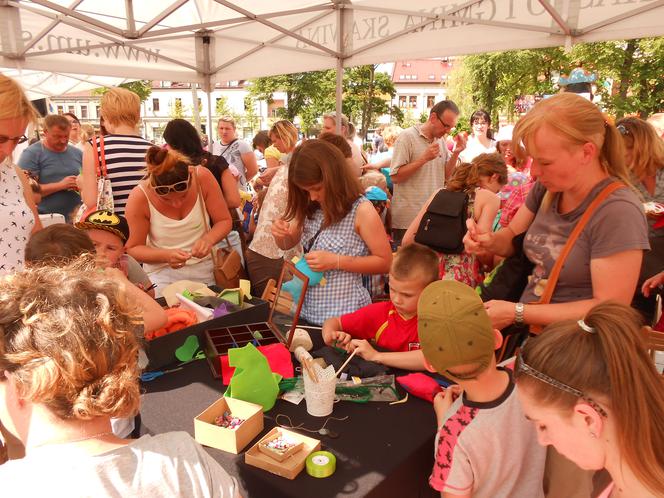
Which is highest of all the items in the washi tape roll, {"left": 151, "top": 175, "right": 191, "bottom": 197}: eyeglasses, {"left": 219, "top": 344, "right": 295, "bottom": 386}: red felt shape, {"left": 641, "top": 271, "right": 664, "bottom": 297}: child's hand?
{"left": 151, "top": 175, "right": 191, "bottom": 197}: eyeglasses

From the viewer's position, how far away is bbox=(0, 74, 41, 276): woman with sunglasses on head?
6.51 ft

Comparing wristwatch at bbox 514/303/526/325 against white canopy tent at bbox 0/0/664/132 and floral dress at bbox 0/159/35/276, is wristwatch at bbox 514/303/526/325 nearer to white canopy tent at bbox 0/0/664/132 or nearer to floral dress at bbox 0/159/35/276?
floral dress at bbox 0/159/35/276

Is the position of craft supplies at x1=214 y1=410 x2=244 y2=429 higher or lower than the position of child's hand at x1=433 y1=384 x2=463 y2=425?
lower

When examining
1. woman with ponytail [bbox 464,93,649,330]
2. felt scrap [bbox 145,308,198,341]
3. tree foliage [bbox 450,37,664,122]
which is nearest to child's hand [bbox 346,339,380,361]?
woman with ponytail [bbox 464,93,649,330]

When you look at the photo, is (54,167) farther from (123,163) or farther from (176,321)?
(176,321)

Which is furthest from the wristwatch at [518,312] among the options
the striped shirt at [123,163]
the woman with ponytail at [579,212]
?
the striped shirt at [123,163]

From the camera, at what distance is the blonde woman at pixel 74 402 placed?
2.73 ft

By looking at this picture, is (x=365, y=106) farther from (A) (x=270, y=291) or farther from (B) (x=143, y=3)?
(A) (x=270, y=291)

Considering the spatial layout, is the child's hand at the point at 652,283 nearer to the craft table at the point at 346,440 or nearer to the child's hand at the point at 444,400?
the child's hand at the point at 444,400

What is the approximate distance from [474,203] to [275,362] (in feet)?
5.43

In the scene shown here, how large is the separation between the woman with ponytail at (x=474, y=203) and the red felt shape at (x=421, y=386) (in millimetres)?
1191

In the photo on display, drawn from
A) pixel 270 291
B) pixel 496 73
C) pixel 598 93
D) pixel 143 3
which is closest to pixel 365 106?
pixel 496 73

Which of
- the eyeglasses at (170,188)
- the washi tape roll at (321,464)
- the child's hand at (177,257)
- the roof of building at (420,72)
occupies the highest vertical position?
the roof of building at (420,72)

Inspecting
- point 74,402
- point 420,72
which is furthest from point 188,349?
point 420,72
